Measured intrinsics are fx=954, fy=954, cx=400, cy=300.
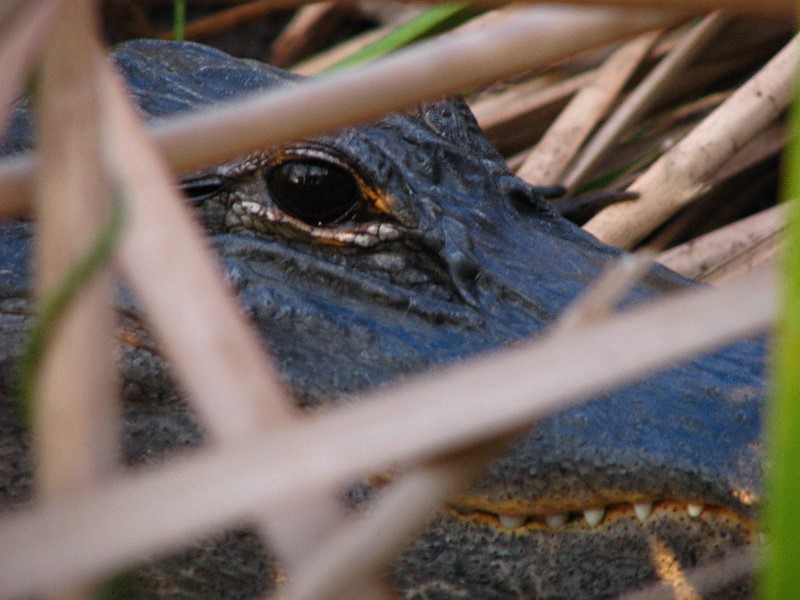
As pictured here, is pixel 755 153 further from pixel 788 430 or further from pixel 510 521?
pixel 788 430

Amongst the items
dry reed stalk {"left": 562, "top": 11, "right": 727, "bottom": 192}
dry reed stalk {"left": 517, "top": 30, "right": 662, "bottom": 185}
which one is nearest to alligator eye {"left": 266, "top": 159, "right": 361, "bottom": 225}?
dry reed stalk {"left": 517, "top": 30, "right": 662, "bottom": 185}

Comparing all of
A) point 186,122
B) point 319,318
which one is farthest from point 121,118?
point 319,318

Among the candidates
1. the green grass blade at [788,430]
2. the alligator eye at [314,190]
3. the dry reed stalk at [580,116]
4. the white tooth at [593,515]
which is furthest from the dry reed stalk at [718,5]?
the dry reed stalk at [580,116]

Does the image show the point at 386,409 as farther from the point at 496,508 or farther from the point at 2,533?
the point at 496,508

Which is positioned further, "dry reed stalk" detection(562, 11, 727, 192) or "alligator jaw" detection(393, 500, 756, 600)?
"dry reed stalk" detection(562, 11, 727, 192)

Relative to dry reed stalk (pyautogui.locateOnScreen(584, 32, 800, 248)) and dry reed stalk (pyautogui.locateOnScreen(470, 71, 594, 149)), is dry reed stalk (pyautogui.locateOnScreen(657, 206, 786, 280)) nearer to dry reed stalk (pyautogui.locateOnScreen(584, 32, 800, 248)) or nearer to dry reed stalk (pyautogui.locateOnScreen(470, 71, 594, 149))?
dry reed stalk (pyautogui.locateOnScreen(584, 32, 800, 248))

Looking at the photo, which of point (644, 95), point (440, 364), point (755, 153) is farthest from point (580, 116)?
point (440, 364)
